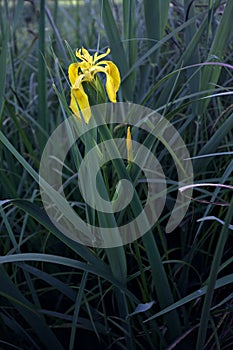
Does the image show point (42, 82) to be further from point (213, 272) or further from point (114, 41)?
point (213, 272)

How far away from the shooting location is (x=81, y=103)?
730 mm

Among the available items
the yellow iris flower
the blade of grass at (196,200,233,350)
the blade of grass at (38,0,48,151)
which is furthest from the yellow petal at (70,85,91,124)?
the blade of grass at (38,0,48,151)

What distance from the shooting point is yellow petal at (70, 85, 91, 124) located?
28.4 inches

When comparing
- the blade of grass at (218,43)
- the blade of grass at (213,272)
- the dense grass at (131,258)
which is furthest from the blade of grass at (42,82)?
the blade of grass at (213,272)

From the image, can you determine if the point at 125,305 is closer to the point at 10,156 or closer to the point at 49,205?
the point at 49,205

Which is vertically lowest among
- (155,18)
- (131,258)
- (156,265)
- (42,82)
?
(131,258)

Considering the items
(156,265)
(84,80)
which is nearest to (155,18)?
(84,80)

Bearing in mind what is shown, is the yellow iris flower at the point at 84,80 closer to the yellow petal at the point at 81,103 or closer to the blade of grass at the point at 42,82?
the yellow petal at the point at 81,103

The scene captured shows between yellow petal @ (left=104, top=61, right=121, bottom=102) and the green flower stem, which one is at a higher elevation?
yellow petal @ (left=104, top=61, right=121, bottom=102)

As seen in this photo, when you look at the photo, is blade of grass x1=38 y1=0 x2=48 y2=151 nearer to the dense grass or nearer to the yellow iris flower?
the dense grass

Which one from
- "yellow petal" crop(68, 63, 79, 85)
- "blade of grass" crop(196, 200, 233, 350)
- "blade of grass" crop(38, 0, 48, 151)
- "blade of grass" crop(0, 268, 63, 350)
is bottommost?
"blade of grass" crop(0, 268, 63, 350)

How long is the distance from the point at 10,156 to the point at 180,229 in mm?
354

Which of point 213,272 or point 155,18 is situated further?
point 155,18

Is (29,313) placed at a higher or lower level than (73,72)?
lower
